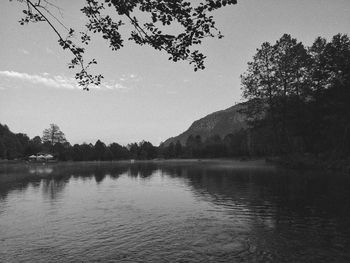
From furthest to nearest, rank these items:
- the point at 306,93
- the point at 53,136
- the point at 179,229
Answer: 1. the point at 53,136
2. the point at 306,93
3. the point at 179,229

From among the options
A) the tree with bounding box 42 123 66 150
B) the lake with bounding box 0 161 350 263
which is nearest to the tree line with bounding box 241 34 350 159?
the lake with bounding box 0 161 350 263

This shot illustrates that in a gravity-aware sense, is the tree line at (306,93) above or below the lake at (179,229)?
above

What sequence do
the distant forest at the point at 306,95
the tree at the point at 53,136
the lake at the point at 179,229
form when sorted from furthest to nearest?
the tree at the point at 53,136
the distant forest at the point at 306,95
the lake at the point at 179,229

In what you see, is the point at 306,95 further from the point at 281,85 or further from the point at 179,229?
the point at 179,229

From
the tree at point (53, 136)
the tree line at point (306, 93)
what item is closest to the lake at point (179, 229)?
the tree line at point (306, 93)

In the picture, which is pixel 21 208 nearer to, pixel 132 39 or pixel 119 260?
pixel 119 260

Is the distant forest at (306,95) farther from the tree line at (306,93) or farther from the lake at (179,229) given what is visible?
the lake at (179,229)

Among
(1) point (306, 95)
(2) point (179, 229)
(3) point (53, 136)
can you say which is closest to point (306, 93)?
(1) point (306, 95)

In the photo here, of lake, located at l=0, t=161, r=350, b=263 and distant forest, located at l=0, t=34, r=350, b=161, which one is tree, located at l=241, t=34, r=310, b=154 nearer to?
distant forest, located at l=0, t=34, r=350, b=161

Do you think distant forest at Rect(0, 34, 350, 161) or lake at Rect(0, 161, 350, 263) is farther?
distant forest at Rect(0, 34, 350, 161)

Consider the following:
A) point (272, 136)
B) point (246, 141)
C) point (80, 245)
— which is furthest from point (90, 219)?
point (246, 141)

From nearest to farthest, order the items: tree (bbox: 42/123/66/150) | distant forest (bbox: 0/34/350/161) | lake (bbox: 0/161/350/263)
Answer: lake (bbox: 0/161/350/263)
distant forest (bbox: 0/34/350/161)
tree (bbox: 42/123/66/150)

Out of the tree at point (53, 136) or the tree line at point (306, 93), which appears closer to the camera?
the tree line at point (306, 93)

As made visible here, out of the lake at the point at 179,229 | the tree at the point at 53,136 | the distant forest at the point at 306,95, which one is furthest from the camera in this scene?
the tree at the point at 53,136
